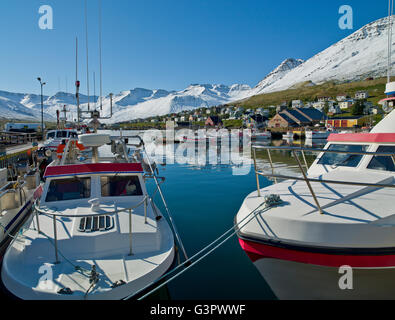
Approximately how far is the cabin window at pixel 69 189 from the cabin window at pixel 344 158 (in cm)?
631

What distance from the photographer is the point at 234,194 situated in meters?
14.0

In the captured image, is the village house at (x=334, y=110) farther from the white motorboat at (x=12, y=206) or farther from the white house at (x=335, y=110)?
the white motorboat at (x=12, y=206)

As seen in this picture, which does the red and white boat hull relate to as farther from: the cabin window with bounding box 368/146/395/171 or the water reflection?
the cabin window with bounding box 368/146/395/171

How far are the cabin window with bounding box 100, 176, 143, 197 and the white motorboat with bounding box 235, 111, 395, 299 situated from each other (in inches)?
125

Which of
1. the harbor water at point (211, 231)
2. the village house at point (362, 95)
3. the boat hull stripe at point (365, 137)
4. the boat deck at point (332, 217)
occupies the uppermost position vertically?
the village house at point (362, 95)

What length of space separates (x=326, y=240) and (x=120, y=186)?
5.18 m

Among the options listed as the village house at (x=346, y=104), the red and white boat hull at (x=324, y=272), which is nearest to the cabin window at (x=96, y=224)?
the red and white boat hull at (x=324, y=272)

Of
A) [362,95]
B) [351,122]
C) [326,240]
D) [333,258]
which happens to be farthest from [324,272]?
[362,95]

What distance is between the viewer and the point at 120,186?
7445mm

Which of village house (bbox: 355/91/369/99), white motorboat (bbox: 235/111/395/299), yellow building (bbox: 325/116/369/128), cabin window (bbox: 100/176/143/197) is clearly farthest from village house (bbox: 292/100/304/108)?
white motorboat (bbox: 235/111/395/299)

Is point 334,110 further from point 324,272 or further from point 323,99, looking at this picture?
point 324,272

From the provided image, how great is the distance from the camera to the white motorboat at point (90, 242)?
4.24 meters

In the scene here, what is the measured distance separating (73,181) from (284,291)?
557 centimetres
